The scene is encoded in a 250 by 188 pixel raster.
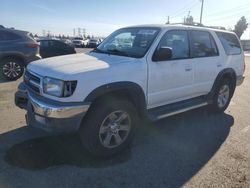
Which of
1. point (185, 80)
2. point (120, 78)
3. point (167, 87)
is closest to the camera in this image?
point (120, 78)

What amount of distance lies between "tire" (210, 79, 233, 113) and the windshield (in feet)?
7.53

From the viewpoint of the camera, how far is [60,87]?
3367 millimetres

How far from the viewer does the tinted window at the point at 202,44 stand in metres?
5.14

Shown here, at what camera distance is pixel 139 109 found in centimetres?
424

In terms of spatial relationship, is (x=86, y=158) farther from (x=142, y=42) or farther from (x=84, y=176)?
(x=142, y=42)

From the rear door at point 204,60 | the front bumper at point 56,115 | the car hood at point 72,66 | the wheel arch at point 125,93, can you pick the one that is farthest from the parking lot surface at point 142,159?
the car hood at point 72,66

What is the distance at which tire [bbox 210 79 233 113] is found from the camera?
19.6 feet

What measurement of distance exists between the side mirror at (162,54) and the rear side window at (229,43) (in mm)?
2208

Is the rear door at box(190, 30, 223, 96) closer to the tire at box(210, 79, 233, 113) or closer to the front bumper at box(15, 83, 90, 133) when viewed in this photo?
the tire at box(210, 79, 233, 113)

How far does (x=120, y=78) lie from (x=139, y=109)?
729 mm

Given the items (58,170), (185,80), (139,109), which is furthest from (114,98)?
(185,80)

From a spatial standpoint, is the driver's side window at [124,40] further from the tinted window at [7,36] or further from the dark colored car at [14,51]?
the tinted window at [7,36]

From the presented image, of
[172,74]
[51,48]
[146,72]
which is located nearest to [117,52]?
[146,72]

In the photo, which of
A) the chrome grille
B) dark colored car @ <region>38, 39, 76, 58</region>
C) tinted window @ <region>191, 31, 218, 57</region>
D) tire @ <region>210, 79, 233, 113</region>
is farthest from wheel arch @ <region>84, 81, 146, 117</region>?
dark colored car @ <region>38, 39, 76, 58</region>
